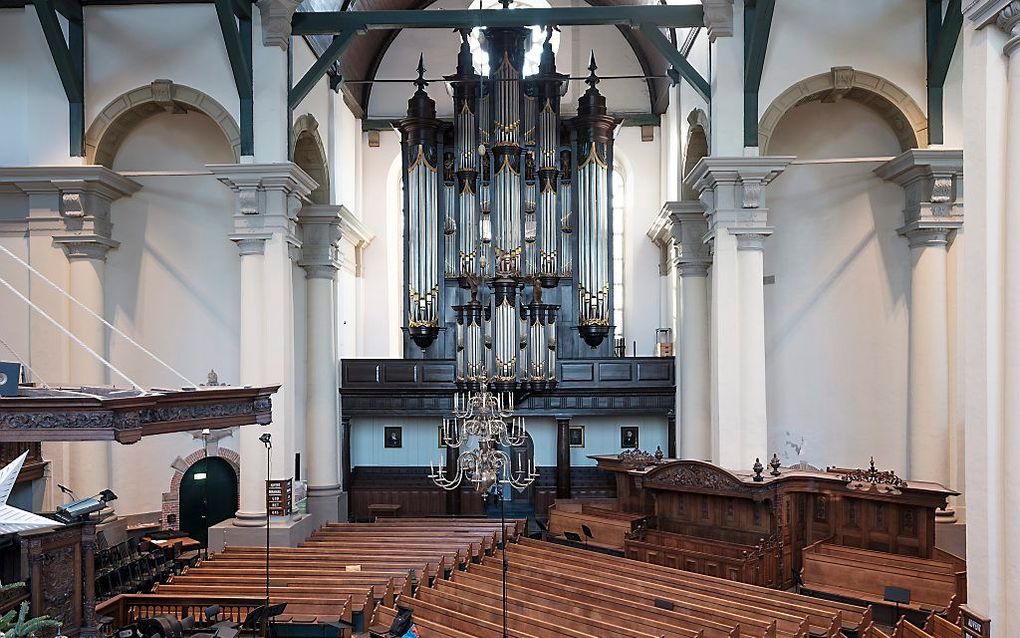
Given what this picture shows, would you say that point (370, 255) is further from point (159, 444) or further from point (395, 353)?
point (159, 444)

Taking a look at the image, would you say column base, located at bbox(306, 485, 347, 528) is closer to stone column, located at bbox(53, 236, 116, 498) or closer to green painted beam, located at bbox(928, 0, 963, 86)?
stone column, located at bbox(53, 236, 116, 498)

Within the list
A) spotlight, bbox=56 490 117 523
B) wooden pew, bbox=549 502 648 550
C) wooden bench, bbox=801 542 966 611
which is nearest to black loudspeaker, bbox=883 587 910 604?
wooden bench, bbox=801 542 966 611

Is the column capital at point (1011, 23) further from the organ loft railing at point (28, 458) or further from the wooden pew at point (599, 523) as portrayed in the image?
the organ loft railing at point (28, 458)

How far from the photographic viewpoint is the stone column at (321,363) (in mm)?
16359

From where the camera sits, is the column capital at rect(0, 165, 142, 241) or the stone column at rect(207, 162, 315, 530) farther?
the column capital at rect(0, 165, 142, 241)

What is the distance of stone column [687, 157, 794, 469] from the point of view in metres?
13.2

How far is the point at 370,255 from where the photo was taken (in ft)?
66.5

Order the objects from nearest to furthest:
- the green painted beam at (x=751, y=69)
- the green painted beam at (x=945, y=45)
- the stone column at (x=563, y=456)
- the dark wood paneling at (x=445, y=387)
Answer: the green painted beam at (x=945, y=45) → the green painted beam at (x=751, y=69) → the dark wood paneling at (x=445, y=387) → the stone column at (x=563, y=456)

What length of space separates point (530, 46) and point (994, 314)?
13.7 m

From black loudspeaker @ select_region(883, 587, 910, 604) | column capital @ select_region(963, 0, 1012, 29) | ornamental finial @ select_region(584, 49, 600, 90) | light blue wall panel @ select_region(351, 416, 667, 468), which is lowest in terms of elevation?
black loudspeaker @ select_region(883, 587, 910, 604)

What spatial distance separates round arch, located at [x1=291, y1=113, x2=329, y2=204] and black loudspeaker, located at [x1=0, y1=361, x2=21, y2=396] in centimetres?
1009

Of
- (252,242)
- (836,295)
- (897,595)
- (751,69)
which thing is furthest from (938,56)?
(252,242)

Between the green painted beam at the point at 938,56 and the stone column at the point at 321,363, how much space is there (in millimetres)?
10756

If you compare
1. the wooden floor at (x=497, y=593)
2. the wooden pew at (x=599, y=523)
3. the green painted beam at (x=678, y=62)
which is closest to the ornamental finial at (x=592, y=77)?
the green painted beam at (x=678, y=62)
